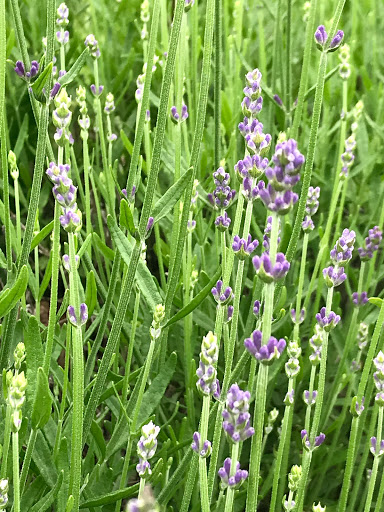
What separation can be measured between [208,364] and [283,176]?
0.22m

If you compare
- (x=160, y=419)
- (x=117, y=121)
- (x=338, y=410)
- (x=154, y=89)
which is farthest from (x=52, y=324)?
(x=154, y=89)

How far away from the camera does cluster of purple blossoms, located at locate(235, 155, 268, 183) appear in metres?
0.73

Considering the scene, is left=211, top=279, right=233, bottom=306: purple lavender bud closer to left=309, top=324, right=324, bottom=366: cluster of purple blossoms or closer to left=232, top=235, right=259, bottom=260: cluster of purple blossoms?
left=232, top=235, right=259, bottom=260: cluster of purple blossoms

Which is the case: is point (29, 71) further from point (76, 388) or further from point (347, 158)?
point (347, 158)

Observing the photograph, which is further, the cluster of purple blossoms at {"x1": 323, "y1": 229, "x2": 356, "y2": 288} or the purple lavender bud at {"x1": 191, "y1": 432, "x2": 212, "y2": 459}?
the cluster of purple blossoms at {"x1": 323, "y1": 229, "x2": 356, "y2": 288}

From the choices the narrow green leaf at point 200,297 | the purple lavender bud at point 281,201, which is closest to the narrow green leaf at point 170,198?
the narrow green leaf at point 200,297

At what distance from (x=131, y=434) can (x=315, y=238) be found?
2.84 feet

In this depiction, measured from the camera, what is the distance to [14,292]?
78 centimetres

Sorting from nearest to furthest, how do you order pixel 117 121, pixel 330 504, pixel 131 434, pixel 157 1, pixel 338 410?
pixel 157 1, pixel 131 434, pixel 330 504, pixel 338 410, pixel 117 121

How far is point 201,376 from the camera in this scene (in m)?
0.65

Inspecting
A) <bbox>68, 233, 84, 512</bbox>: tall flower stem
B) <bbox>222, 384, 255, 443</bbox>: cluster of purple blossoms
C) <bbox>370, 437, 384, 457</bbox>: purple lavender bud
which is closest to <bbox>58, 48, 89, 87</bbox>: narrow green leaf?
<bbox>68, 233, 84, 512</bbox>: tall flower stem

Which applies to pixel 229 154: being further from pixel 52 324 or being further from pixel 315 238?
pixel 52 324

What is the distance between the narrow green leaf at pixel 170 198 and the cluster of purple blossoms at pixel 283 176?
1.07 feet

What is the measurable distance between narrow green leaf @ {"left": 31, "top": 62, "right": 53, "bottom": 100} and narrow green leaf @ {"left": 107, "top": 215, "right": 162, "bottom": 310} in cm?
18
